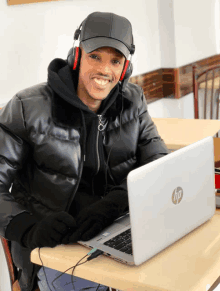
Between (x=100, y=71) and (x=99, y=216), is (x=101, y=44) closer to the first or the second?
(x=100, y=71)

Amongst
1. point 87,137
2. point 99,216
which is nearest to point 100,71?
point 87,137

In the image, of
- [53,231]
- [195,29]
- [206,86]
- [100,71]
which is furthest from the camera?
[195,29]

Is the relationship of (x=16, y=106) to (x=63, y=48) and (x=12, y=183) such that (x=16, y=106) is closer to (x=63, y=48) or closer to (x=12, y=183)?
(x=12, y=183)

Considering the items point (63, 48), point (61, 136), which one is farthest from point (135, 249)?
point (63, 48)

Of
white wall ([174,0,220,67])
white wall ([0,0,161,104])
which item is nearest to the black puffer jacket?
white wall ([0,0,161,104])

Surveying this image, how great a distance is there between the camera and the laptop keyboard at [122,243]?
1.04 meters

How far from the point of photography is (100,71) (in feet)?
4.77

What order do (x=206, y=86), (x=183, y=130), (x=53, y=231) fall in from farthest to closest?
(x=206, y=86) → (x=183, y=130) → (x=53, y=231)

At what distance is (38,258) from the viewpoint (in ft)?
3.58

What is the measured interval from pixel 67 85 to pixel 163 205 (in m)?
0.66

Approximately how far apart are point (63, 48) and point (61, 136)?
1.14 metres

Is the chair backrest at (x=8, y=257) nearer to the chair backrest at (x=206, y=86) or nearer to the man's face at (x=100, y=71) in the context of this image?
the man's face at (x=100, y=71)

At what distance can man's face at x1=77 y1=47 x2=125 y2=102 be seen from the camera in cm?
143

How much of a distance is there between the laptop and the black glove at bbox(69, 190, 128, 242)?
0.02 metres
